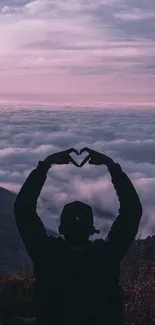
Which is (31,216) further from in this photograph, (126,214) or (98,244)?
(126,214)

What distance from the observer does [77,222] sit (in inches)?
139

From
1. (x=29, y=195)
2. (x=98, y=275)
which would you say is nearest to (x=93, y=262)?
(x=98, y=275)

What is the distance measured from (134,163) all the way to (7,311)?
441 ft

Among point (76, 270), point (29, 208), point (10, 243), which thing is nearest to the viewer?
point (76, 270)

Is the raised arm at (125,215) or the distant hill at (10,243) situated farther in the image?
the distant hill at (10,243)

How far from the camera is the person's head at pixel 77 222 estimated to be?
11.6 ft

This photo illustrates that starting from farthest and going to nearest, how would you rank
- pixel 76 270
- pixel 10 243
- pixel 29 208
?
1. pixel 10 243
2. pixel 29 208
3. pixel 76 270

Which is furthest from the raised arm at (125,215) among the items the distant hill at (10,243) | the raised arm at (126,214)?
the distant hill at (10,243)

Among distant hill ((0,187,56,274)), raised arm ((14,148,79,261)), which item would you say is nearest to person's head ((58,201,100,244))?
raised arm ((14,148,79,261))

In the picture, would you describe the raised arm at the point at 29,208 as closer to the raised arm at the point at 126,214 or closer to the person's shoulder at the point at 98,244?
the person's shoulder at the point at 98,244

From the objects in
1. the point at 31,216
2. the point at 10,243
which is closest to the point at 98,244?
the point at 31,216

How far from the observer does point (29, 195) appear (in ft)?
11.9

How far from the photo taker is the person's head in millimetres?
3545

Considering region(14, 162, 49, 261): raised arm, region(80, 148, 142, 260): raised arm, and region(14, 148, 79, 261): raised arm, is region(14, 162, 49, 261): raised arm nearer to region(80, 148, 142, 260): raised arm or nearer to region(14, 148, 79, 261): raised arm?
region(14, 148, 79, 261): raised arm
